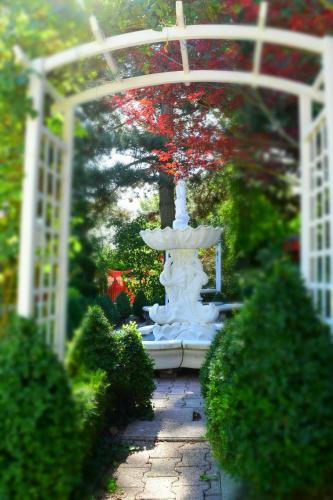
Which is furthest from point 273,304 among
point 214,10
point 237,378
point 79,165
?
point 214,10

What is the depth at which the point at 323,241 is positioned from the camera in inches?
97.0

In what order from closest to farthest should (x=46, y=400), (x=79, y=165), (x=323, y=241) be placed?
1. (x=46, y=400)
2. (x=323, y=241)
3. (x=79, y=165)

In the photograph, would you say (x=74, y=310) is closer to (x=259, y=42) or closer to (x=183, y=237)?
(x=259, y=42)

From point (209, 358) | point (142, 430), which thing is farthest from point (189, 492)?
point (142, 430)

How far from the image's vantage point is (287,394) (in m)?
2.33

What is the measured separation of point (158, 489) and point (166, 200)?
→ 35.7ft

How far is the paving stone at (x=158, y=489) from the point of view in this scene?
12.2ft

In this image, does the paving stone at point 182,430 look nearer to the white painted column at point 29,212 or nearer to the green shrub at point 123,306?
the white painted column at point 29,212

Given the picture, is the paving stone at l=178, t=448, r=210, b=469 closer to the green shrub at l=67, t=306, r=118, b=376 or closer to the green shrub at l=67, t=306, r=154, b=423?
the green shrub at l=67, t=306, r=154, b=423

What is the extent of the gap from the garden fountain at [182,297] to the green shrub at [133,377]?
6.29 feet

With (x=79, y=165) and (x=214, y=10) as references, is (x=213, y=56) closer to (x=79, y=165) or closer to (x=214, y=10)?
(x=214, y=10)

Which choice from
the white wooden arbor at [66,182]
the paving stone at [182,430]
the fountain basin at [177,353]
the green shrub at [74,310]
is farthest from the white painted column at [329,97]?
the fountain basin at [177,353]

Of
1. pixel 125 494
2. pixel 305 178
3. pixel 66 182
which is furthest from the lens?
pixel 125 494

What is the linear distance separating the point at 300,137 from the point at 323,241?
52 centimetres
